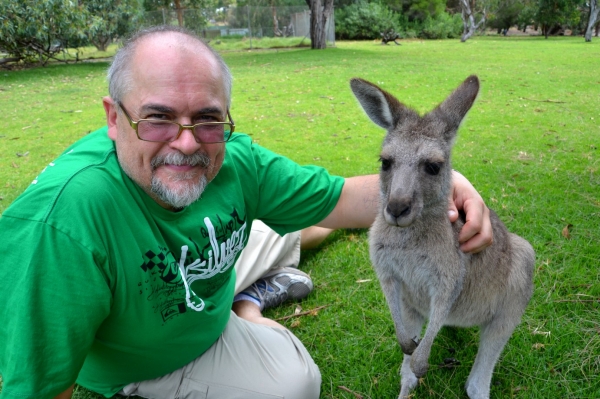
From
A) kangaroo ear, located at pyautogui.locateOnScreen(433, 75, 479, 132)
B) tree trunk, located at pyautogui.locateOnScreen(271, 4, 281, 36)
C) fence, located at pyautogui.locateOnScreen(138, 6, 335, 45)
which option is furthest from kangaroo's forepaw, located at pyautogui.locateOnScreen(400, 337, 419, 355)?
tree trunk, located at pyautogui.locateOnScreen(271, 4, 281, 36)

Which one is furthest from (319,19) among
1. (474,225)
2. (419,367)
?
(419,367)

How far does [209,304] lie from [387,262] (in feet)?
2.60

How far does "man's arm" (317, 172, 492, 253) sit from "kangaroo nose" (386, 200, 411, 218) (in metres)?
0.39

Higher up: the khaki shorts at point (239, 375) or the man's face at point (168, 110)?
the man's face at point (168, 110)

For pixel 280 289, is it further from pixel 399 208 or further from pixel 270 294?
pixel 399 208

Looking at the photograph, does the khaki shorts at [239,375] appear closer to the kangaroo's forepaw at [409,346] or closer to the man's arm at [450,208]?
the kangaroo's forepaw at [409,346]

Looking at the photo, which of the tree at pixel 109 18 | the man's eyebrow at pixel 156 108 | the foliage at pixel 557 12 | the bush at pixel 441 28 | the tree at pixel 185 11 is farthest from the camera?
the bush at pixel 441 28

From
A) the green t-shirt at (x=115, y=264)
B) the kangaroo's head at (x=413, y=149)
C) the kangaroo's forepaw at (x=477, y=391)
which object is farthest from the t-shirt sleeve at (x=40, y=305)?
the kangaroo's forepaw at (x=477, y=391)

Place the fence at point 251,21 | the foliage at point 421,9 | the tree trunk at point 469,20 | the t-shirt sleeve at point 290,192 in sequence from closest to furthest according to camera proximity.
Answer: the t-shirt sleeve at point 290,192
the fence at point 251,21
the tree trunk at point 469,20
the foliage at point 421,9

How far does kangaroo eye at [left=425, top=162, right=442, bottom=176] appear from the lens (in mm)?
1911

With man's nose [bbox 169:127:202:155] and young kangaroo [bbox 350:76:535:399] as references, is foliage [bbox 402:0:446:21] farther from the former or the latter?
man's nose [bbox 169:127:202:155]

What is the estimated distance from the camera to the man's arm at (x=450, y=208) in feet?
6.60

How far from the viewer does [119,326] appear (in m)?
1.65

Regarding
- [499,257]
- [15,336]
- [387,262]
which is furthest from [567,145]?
[15,336]
